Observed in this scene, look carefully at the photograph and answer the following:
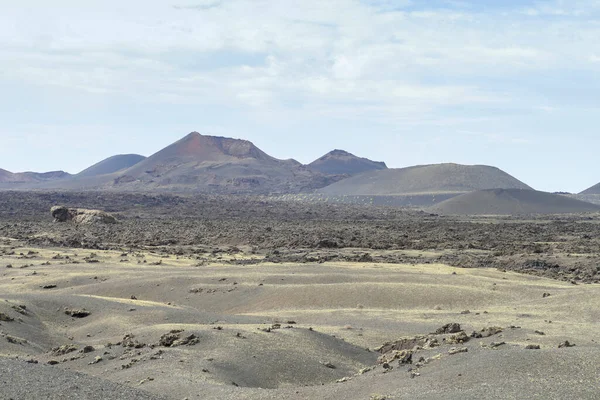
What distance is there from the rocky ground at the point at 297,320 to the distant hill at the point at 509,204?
214ft

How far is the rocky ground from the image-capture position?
13422 millimetres

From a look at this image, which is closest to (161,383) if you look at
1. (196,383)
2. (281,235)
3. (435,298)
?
(196,383)

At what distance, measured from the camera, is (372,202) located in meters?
158

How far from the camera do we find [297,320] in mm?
24547

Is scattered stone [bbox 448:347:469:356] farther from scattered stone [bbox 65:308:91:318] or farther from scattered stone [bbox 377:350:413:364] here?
scattered stone [bbox 65:308:91:318]

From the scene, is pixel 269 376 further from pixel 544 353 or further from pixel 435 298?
pixel 435 298

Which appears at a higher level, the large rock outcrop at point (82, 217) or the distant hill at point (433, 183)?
the distant hill at point (433, 183)

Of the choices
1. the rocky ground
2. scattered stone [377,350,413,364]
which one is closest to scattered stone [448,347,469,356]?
the rocky ground

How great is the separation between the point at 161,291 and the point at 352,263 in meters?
11.8

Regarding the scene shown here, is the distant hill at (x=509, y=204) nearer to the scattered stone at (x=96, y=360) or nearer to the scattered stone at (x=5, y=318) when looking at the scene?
the scattered stone at (x=5, y=318)

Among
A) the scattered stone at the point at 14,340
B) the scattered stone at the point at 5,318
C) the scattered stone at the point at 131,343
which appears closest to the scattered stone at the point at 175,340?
the scattered stone at the point at 131,343

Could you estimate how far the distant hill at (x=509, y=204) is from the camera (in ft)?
383

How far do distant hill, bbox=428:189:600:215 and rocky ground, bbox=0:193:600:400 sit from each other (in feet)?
214

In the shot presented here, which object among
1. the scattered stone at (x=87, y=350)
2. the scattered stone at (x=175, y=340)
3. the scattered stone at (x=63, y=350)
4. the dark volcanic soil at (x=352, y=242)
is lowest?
the scattered stone at (x=63, y=350)
